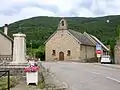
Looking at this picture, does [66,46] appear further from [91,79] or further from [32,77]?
[32,77]

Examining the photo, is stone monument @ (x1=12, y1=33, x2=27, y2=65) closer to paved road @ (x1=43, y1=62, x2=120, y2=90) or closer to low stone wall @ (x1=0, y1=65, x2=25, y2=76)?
low stone wall @ (x1=0, y1=65, x2=25, y2=76)

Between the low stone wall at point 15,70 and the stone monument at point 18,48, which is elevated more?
the stone monument at point 18,48

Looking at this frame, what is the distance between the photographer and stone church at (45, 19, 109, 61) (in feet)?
272

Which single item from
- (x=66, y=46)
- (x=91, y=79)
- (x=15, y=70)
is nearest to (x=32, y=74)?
(x=15, y=70)

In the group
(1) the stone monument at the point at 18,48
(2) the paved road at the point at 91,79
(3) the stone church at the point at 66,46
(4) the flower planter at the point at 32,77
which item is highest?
(3) the stone church at the point at 66,46

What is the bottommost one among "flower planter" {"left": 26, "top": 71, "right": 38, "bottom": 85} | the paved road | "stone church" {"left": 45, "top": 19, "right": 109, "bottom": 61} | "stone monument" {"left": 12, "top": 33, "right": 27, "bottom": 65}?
the paved road

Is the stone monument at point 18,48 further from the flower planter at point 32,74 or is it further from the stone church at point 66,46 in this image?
the stone church at point 66,46

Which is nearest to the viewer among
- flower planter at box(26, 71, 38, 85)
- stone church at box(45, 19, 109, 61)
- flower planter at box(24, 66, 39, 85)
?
flower planter at box(24, 66, 39, 85)

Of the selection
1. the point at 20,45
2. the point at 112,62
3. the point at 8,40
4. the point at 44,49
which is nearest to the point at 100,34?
the point at 44,49

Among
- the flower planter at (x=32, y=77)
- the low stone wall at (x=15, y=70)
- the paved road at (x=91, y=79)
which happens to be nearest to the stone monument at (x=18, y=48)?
the low stone wall at (x=15, y=70)

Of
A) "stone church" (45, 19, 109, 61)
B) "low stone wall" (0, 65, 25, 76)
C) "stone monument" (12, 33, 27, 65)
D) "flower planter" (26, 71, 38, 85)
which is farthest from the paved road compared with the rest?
"stone church" (45, 19, 109, 61)

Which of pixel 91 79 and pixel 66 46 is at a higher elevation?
pixel 66 46

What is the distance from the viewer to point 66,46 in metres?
85.0

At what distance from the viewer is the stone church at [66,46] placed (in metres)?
82.9
